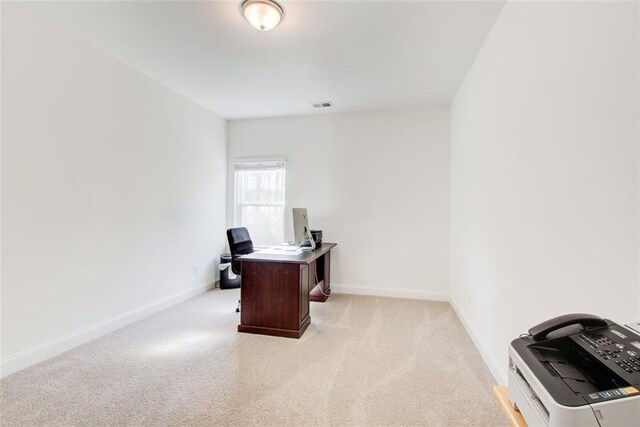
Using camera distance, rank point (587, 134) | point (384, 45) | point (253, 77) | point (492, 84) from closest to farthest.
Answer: point (587, 134) → point (492, 84) → point (384, 45) → point (253, 77)

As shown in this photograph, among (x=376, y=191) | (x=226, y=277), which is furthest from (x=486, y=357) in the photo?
(x=226, y=277)

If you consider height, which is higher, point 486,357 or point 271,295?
point 271,295

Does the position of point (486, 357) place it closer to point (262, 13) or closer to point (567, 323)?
point (567, 323)

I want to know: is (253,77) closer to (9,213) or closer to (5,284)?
(9,213)

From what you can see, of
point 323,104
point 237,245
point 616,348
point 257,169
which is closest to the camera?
point 616,348

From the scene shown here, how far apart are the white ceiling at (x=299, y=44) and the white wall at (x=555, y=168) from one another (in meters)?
0.41

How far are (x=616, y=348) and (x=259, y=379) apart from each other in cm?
200

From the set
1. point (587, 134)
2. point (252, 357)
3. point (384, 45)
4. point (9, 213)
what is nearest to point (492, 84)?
point (384, 45)

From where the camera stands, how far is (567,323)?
838 millimetres

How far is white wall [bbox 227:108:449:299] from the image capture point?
3.96m

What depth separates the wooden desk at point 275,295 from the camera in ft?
9.09

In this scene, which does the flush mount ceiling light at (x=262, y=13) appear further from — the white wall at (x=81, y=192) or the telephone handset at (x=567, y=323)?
the telephone handset at (x=567, y=323)

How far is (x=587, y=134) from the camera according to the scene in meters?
1.16

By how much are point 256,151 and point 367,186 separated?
6.06 ft
